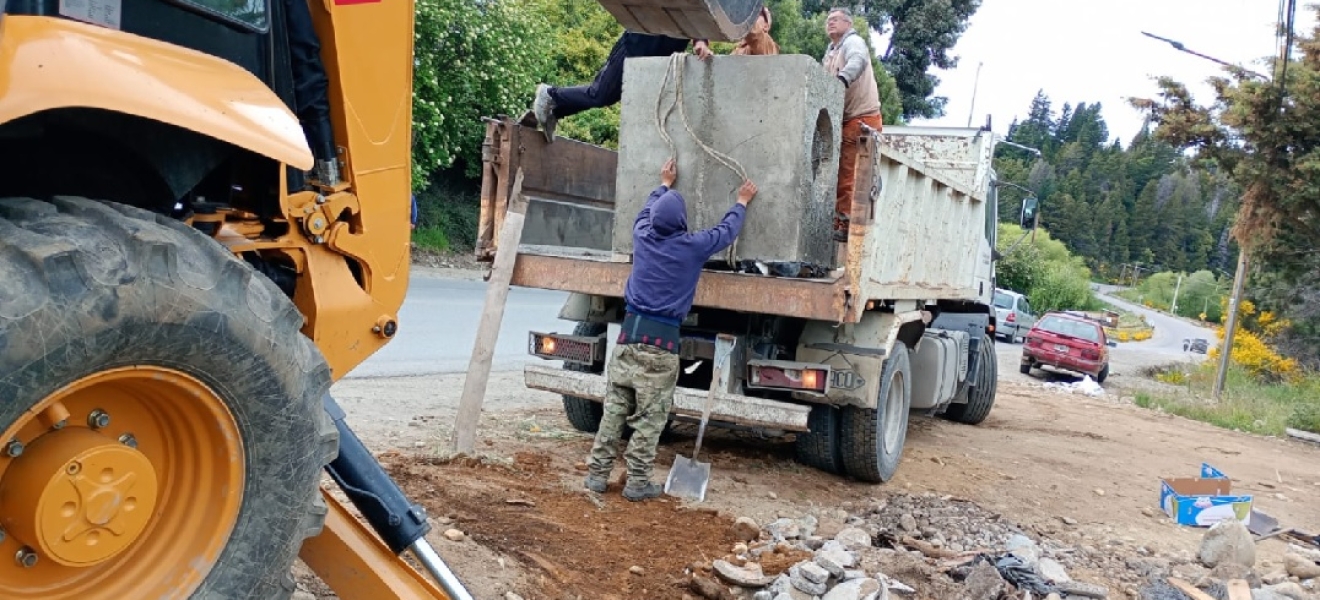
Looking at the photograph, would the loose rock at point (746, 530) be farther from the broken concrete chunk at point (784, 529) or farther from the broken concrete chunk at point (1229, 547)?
the broken concrete chunk at point (1229, 547)

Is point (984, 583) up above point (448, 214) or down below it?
below

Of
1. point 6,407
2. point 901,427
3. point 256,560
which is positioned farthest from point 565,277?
point 6,407

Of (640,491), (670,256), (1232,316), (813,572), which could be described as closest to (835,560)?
(813,572)

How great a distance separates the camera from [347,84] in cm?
291

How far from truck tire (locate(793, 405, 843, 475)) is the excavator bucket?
13.3 ft

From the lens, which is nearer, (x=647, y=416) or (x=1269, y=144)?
(x=647, y=416)

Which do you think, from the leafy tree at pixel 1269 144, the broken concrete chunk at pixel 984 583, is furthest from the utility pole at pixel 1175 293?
the broken concrete chunk at pixel 984 583

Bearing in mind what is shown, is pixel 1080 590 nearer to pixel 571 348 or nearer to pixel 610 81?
pixel 571 348

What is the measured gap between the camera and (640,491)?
5559 millimetres

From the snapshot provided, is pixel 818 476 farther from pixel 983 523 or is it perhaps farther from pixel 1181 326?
pixel 1181 326

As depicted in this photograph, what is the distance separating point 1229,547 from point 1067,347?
54.0ft

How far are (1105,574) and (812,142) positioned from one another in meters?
2.78

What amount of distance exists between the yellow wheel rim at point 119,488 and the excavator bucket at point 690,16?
1.34 m

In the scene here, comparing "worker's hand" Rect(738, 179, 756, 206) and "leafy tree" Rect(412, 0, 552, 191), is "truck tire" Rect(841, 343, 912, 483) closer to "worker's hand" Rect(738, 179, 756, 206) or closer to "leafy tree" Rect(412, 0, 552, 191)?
"worker's hand" Rect(738, 179, 756, 206)
